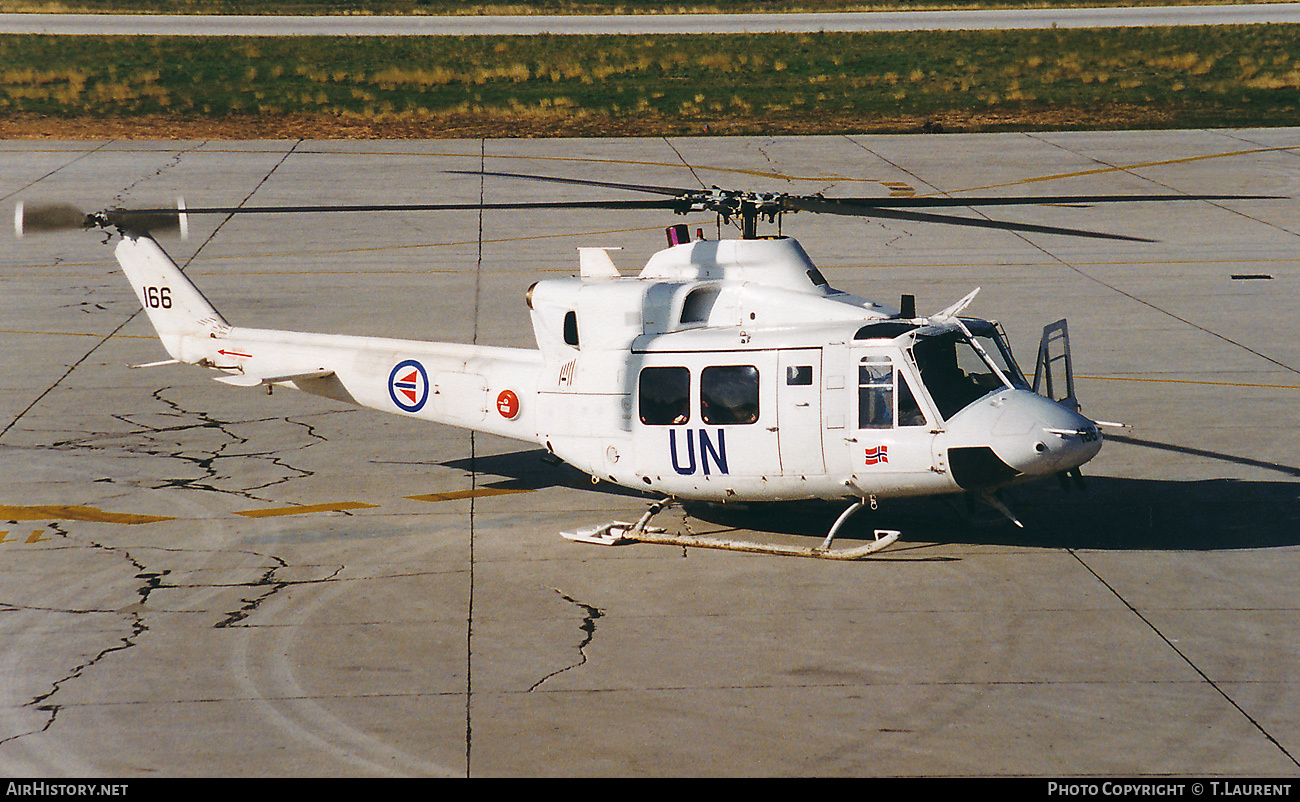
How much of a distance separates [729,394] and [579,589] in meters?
2.56

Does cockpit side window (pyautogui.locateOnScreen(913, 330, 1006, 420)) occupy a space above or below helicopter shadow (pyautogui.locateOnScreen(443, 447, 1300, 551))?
above

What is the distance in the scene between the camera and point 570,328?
1470 cm

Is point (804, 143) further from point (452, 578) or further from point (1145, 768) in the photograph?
point (1145, 768)

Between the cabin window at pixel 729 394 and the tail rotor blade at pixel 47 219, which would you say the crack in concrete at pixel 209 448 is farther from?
the cabin window at pixel 729 394

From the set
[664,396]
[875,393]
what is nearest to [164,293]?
[664,396]

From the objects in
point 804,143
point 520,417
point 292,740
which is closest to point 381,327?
point 520,417

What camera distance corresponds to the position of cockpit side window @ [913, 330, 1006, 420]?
13.1 m

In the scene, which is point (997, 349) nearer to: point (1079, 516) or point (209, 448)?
point (1079, 516)

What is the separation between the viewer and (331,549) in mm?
13930

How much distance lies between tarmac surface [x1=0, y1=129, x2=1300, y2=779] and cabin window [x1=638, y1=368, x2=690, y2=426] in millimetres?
1374

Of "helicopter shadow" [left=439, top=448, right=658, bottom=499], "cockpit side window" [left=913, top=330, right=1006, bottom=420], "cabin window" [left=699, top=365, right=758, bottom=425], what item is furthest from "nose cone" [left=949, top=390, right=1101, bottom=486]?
"helicopter shadow" [left=439, top=448, right=658, bottom=499]

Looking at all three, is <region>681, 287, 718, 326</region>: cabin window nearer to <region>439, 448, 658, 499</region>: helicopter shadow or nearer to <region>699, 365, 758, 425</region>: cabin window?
<region>699, 365, 758, 425</region>: cabin window

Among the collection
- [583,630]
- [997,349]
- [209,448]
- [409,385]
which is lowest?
[583,630]

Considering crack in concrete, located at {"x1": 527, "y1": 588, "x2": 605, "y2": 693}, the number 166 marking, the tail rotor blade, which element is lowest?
crack in concrete, located at {"x1": 527, "y1": 588, "x2": 605, "y2": 693}
